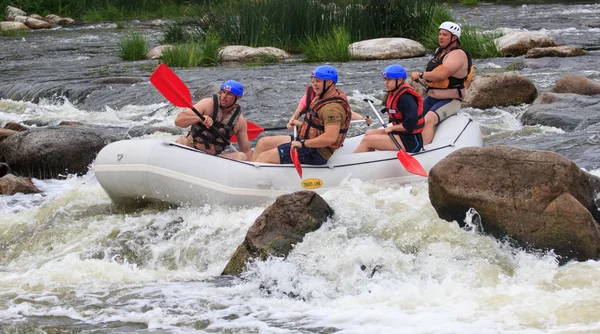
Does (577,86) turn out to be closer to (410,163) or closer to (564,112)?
(564,112)

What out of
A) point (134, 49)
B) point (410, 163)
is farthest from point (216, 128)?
point (134, 49)

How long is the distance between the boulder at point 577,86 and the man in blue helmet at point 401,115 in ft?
14.5

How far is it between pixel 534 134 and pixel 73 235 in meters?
5.09

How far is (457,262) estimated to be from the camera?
5922mm

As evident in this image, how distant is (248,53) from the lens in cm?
1577

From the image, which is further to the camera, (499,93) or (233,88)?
(499,93)

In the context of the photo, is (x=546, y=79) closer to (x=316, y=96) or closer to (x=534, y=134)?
(x=534, y=134)

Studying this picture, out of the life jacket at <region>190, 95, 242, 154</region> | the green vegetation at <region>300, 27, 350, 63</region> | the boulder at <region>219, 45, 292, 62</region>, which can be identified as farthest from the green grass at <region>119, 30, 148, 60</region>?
the life jacket at <region>190, 95, 242, 154</region>

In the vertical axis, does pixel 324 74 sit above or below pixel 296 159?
above

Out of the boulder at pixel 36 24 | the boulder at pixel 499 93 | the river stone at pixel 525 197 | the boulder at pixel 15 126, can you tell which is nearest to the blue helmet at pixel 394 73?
the river stone at pixel 525 197

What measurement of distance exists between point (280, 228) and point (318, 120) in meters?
1.32

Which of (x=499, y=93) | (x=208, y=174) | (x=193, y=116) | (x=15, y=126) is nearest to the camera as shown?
(x=208, y=174)

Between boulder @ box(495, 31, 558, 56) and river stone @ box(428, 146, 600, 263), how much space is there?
30.2ft

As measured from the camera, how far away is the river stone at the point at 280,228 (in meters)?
6.20
